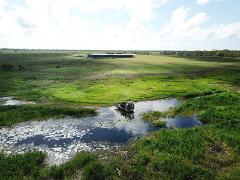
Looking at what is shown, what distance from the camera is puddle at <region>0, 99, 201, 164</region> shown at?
31.8 metres

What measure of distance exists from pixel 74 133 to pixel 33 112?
37.8 feet

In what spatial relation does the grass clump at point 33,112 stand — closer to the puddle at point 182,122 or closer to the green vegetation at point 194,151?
the puddle at point 182,122

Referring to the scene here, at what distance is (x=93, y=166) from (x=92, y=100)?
31.2m

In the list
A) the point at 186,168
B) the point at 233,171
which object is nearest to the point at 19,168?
the point at 186,168

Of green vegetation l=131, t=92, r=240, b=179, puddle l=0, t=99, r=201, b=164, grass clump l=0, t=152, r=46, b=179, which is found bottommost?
puddle l=0, t=99, r=201, b=164

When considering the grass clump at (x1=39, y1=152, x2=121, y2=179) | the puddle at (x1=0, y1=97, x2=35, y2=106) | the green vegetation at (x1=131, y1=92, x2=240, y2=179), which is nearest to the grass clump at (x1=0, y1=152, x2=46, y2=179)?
the grass clump at (x1=39, y1=152, x2=121, y2=179)

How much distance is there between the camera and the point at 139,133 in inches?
1451

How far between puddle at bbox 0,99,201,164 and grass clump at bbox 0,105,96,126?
1.96m

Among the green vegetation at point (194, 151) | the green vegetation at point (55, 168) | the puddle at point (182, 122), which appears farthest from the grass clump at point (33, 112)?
the green vegetation at point (194, 151)

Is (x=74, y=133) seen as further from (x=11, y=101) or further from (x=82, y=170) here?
(x=11, y=101)

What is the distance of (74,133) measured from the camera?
1451 inches

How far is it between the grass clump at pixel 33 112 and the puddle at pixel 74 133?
1955 mm

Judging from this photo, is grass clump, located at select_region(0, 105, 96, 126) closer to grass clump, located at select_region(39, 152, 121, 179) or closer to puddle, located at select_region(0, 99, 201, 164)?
puddle, located at select_region(0, 99, 201, 164)

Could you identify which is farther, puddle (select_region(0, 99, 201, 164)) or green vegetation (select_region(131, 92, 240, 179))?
puddle (select_region(0, 99, 201, 164))
